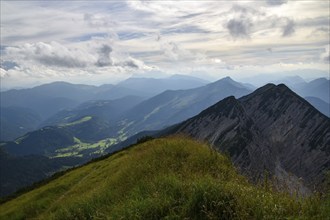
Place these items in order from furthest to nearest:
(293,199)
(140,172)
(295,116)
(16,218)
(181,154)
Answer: (295,116) → (16,218) → (181,154) → (140,172) → (293,199)

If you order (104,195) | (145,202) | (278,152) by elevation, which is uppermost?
(145,202)

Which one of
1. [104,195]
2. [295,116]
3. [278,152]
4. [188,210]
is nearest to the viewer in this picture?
[188,210]

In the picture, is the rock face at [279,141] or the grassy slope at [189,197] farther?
the rock face at [279,141]

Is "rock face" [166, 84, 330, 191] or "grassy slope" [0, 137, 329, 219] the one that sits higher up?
"grassy slope" [0, 137, 329, 219]

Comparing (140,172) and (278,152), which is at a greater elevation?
(140,172)

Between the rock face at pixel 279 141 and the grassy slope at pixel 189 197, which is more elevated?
the grassy slope at pixel 189 197

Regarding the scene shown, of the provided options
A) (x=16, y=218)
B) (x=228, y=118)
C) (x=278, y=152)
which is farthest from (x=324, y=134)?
(x=16, y=218)

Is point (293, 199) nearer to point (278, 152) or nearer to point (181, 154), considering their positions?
point (181, 154)

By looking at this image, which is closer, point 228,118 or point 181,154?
point 181,154

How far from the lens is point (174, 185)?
11.8m

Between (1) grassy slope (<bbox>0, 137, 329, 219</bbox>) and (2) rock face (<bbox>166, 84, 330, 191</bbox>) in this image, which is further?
(2) rock face (<bbox>166, 84, 330, 191</bbox>)

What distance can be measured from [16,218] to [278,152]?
174 meters

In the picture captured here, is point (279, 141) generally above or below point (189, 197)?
below

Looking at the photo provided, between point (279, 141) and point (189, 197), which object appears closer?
point (189, 197)
